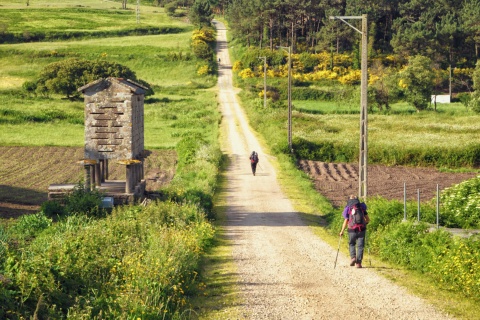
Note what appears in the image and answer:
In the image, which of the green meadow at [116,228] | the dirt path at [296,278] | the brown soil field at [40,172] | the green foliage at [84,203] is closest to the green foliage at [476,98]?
the green meadow at [116,228]

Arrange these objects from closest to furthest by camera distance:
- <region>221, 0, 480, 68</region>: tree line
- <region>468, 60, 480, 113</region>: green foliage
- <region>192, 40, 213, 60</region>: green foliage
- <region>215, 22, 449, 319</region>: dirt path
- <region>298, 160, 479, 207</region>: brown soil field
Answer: <region>215, 22, 449, 319</region>: dirt path < <region>298, 160, 479, 207</region>: brown soil field < <region>468, 60, 480, 113</region>: green foliage < <region>221, 0, 480, 68</region>: tree line < <region>192, 40, 213, 60</region>: green foliage

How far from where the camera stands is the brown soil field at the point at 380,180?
37.6 metres

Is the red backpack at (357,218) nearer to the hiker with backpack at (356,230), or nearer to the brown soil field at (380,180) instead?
the hiker with backpack at (356,230)

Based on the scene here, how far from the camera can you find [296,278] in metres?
17.1

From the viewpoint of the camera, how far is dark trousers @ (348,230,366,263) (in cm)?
1825

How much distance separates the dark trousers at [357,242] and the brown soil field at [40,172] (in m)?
14.5

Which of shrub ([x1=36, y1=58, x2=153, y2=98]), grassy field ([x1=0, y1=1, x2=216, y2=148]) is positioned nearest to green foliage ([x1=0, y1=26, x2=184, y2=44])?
grassy field ([x1=0, y1=1, x2=216, y2=148])

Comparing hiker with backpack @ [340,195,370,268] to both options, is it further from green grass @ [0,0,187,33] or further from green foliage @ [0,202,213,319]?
green grass @ [0,0,187,33]

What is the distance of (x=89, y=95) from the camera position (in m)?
26.5

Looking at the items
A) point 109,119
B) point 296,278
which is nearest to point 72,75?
point 109,119

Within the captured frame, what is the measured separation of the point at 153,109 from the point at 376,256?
5970 centimetres

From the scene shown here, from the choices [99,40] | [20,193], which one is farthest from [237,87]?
[20,193]

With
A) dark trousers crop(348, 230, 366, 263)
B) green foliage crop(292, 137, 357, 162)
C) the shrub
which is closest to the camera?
dark trousers crop(348, 230, 366, 263)

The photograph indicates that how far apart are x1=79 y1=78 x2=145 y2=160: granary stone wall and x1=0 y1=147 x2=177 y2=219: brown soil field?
183 inches
